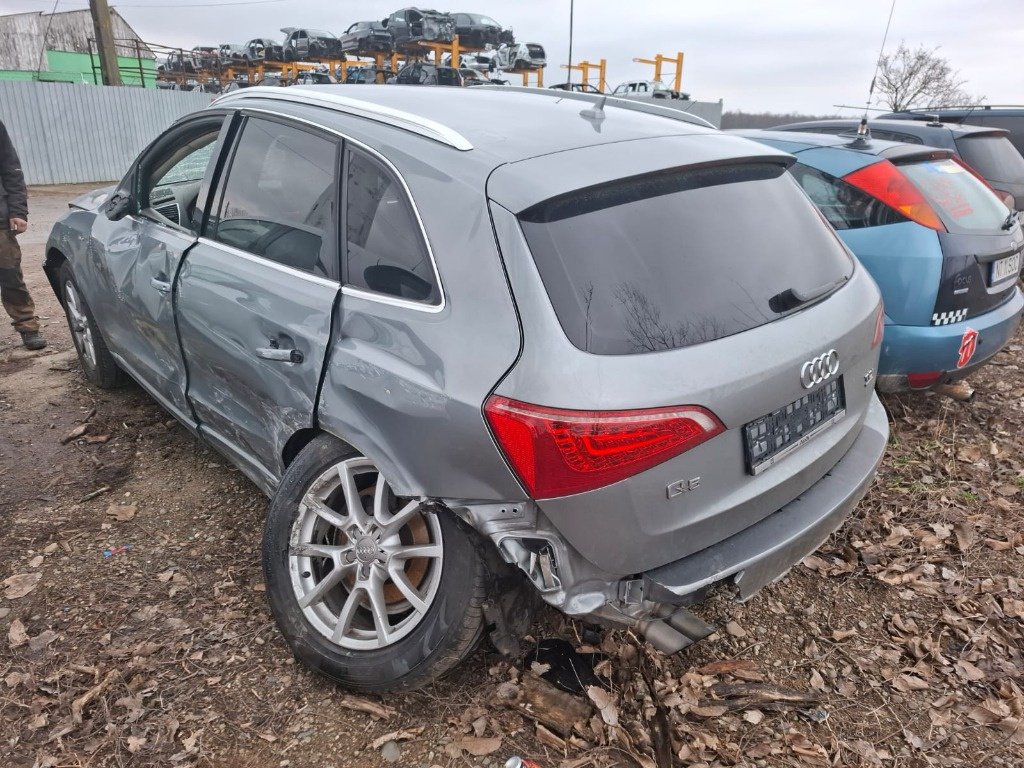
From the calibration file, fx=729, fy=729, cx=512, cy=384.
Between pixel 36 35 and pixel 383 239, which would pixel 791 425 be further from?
pixel 36 35

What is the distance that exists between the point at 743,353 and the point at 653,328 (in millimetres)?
281

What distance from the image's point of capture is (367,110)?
2496mm

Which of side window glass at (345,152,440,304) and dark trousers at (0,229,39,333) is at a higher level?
side window glass at (345,152,440,304)

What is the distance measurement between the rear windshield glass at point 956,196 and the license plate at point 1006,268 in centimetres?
19

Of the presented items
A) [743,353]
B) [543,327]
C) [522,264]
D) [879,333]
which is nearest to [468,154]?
[522,264]

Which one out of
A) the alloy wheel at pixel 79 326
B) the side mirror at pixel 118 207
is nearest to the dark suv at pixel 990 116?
the side mirror at pixel 118 207

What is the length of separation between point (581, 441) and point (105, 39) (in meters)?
19.9

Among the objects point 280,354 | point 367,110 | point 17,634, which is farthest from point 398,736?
point 367,110

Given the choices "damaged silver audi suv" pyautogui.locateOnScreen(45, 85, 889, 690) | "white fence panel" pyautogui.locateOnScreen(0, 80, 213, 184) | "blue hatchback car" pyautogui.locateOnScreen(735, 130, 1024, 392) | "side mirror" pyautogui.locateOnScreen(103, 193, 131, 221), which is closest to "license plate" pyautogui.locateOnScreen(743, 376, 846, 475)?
"damaged silver audi suv" pyautogui.locateOnScreen(45, 85, 889, 690)

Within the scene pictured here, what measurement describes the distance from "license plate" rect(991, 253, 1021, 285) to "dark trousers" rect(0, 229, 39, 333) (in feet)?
21.7

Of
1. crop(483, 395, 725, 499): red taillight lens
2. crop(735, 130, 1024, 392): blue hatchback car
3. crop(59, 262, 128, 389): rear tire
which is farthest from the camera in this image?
crop(59, 262, 128, 389): rear tire

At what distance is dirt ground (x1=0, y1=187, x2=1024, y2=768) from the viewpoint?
7.29 ft

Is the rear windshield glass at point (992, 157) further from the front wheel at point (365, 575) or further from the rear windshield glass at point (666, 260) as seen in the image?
the front wheel at point (365, 575)

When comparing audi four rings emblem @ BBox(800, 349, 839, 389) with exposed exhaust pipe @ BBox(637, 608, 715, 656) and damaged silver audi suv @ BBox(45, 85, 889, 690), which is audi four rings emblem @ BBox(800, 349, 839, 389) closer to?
damaged silver audi suv @ BBox(45, 85, 889, 690)
